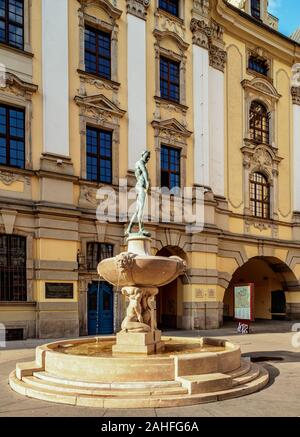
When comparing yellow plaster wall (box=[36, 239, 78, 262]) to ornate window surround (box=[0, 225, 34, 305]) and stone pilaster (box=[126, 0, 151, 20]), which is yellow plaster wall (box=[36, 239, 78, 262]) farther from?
stone pilaster (box=[126, 0, 151, 20])

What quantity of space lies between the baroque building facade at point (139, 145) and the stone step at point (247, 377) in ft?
27.5

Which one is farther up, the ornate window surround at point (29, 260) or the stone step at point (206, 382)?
the ornate window surround at point (29, 260)

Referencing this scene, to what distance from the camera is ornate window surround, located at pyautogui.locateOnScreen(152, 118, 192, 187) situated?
19513 millimetres

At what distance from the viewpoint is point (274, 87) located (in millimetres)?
25297

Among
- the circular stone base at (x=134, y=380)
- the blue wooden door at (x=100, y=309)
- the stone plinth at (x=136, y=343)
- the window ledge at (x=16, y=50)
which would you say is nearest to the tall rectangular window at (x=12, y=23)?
the window ledge at (x=16, y=50)

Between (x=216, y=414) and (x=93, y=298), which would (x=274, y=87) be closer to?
(x=93, y=298)

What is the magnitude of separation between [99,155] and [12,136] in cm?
349

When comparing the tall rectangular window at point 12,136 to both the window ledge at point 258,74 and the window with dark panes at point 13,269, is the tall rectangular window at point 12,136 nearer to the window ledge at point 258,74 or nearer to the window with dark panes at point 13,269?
the window with dark panes at point 13,269

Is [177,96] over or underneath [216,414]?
over

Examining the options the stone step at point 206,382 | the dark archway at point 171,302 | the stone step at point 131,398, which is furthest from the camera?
the dark archway at point 171,302

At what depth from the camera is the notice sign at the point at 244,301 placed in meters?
18.0
